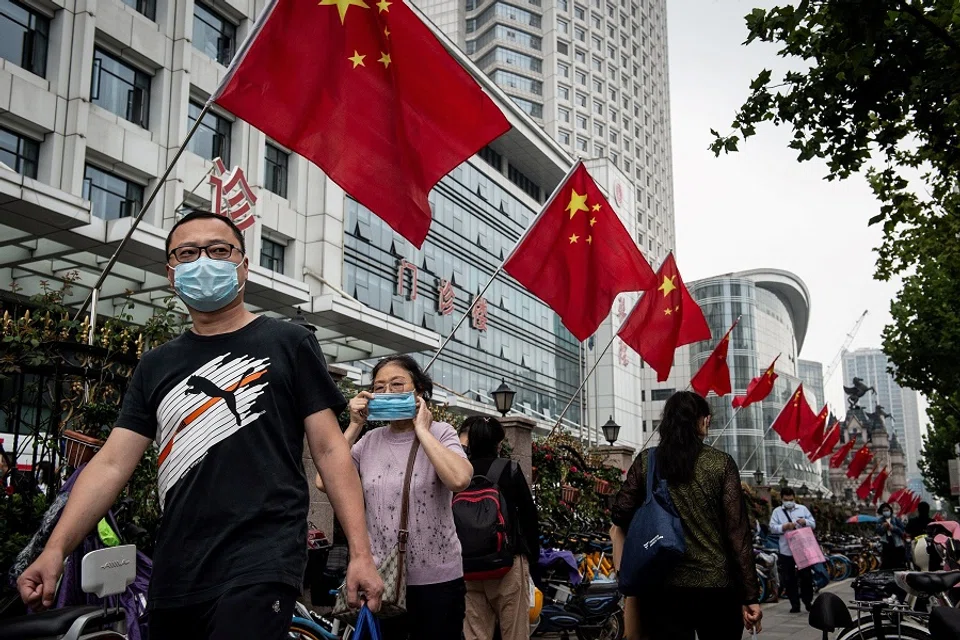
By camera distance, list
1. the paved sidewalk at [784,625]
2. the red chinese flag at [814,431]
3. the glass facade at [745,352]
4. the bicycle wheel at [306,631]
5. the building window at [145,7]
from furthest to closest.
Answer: the glass facade at [745,352], the red chinese flag at [814,431], the building window at [145,7], the paved sidewalk at [784,625], the bicycle wheel at [306,631]

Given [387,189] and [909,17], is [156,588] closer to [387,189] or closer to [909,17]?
[387,189]

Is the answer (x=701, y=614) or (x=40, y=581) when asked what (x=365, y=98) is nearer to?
(x=701, y=614)

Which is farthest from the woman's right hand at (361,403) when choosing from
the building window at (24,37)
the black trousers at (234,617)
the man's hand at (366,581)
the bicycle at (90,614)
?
the building window at (24,37)

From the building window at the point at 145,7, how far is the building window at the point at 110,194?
4.51 metres

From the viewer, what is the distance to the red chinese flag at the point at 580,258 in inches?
420

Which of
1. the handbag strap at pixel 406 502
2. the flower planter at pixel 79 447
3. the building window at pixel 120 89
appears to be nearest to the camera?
the handbag strap at pixel 406 502

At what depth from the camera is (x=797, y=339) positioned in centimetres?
13012

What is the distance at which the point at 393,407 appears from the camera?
4.14 meters

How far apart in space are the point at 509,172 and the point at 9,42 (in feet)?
127

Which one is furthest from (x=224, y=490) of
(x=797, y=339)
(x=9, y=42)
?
(x=797, y=339)

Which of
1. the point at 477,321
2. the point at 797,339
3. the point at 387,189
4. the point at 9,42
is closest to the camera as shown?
the point at 387,189

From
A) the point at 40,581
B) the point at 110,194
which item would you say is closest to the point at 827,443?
the point at 110,194

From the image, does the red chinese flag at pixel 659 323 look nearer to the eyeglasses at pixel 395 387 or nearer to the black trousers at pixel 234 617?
the eyeglasses at pixel 395 387

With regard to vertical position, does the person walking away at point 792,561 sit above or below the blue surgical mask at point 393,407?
below
